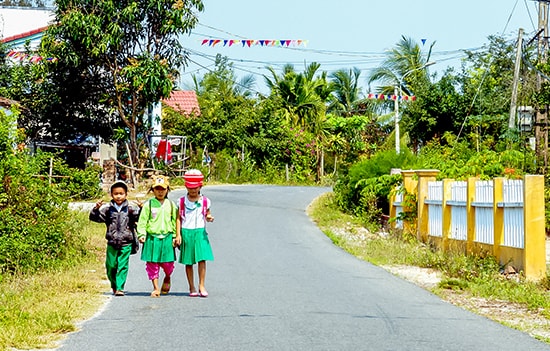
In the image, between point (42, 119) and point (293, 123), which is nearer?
point (42, 119)

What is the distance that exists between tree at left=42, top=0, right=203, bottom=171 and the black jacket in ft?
71.4

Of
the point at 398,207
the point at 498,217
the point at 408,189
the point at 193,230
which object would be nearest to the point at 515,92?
the point at 398,207

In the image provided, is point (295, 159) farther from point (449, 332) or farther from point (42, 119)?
point (449, 332)

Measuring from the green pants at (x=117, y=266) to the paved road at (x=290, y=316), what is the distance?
210 millimetres

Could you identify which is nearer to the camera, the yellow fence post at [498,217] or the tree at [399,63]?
the yellow fence post at [498,217]

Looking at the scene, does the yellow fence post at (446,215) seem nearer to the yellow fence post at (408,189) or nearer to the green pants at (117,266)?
the yellow fence post at (408,189)

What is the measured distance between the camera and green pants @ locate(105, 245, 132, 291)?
10.9 meters

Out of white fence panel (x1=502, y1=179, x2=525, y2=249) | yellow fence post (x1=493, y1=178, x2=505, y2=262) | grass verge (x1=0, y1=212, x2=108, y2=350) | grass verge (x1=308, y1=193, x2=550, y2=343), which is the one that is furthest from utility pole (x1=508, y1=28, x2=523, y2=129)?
grass verge (x1=0, y1=212, x2=108, y2=350)

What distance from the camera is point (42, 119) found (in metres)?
36.1

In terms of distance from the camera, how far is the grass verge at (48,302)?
7.89 m

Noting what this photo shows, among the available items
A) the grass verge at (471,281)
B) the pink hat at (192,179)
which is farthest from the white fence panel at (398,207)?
the pink hat at (192,179)

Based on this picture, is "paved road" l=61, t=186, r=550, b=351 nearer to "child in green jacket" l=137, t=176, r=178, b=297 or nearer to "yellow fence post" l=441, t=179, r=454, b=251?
"child in green jacket" l=137, t=176, r=178, b=297

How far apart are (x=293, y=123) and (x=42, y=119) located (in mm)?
22231

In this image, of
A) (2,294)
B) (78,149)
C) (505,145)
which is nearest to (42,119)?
(78,149)
